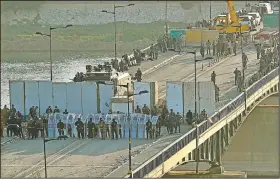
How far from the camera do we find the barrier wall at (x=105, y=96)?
84.2 ft

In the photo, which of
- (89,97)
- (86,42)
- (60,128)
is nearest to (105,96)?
(89,97)

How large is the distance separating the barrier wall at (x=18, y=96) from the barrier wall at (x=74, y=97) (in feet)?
2.70

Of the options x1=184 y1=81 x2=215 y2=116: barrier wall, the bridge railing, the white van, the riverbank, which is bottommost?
the bridge railing

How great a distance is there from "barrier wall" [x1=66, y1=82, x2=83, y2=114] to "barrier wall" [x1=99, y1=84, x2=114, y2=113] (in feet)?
1.25

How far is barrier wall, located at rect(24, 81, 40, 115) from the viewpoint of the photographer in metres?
25.7

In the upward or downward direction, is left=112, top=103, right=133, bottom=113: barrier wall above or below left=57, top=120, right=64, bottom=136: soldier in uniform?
above

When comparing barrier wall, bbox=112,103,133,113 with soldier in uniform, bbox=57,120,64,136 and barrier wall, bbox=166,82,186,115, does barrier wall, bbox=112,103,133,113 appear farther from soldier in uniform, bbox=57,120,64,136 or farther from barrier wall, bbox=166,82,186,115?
soldier in uniform, bbox=57,120,64,136

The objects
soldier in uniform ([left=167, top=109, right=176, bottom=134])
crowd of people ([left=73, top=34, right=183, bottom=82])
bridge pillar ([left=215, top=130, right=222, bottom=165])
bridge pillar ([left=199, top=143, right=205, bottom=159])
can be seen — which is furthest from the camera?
crowd of people ([left=73, top=34, right=183, bottom=82])

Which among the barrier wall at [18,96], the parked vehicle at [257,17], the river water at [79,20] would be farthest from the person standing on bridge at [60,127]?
the parked vehicle at [257,17]

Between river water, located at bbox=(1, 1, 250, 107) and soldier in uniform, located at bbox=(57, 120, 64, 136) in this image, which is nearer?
soldier in uniform, located at bbox=(57, 120, 64, 136)

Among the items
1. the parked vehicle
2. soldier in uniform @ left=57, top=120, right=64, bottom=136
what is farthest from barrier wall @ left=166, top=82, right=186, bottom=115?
the parked vehicle

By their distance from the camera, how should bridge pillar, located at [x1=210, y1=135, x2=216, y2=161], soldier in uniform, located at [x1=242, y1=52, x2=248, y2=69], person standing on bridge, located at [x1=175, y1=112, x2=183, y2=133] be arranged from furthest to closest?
soldier in uniform, located at [x1=242, y1=52, x2=248, y2=69] → bridge pillar, located at [x1=210, y1=135, x2=216, y2=161] → person standing on bridge, located at [x1=175, y1=112, x2=183, y2=133]

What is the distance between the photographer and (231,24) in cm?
4150

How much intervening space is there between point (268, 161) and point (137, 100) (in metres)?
5.00
